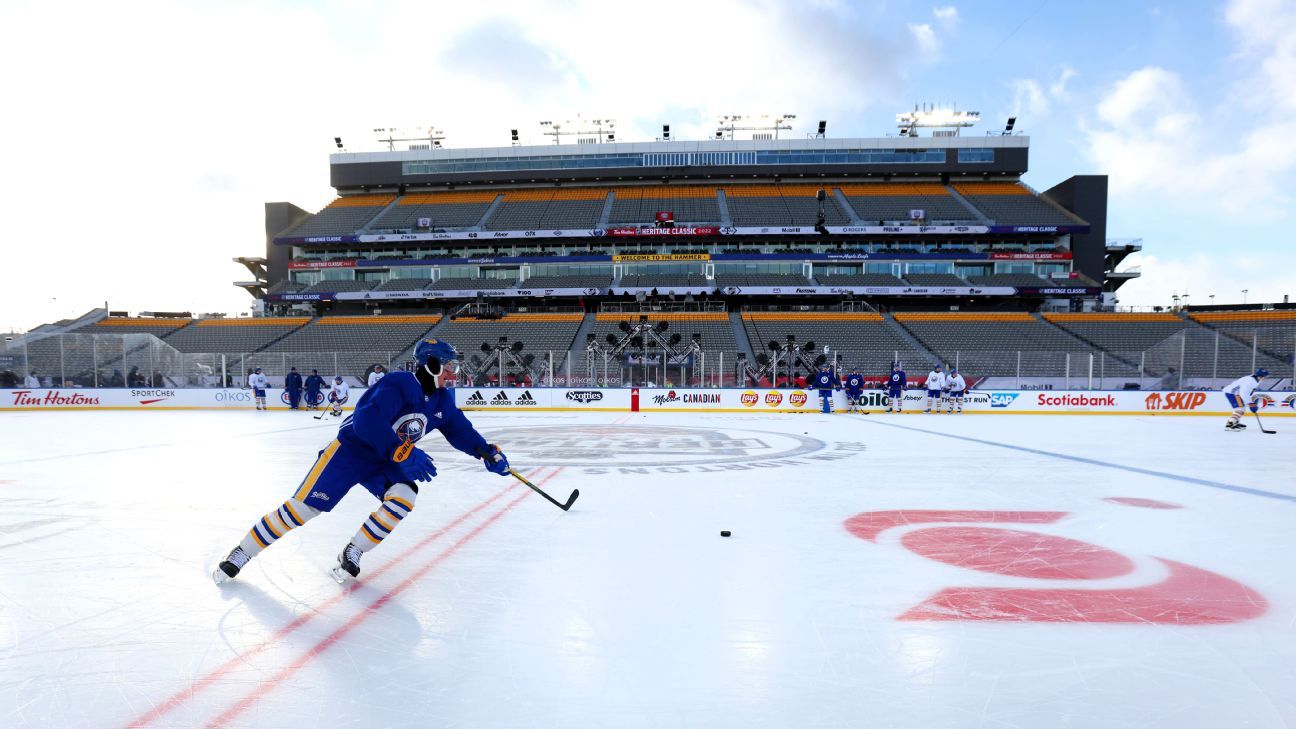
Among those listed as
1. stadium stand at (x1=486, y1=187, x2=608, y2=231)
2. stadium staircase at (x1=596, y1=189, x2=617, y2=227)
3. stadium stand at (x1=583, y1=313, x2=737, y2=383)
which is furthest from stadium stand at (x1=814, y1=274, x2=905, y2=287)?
stadium stand at (x1=486, y1=187, x2=608, y2=231)

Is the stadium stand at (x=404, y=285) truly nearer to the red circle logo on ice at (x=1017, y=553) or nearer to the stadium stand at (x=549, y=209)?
the stadium stand at (x=549, y=209)

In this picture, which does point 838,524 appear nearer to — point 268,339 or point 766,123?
point 268,339

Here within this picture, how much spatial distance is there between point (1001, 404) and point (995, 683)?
855 inches

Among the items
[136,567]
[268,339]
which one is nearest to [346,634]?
[136,567]

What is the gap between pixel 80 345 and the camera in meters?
21.7

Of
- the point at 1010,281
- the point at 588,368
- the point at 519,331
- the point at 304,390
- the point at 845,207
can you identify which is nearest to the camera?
the point at 304,390

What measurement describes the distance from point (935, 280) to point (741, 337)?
620 inches

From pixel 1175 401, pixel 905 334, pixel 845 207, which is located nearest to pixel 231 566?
pixel 1175 401

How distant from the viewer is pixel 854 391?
829 inches

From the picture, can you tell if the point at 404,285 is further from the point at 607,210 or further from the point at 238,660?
the point at 238,660

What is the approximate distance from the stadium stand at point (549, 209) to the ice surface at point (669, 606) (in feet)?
127

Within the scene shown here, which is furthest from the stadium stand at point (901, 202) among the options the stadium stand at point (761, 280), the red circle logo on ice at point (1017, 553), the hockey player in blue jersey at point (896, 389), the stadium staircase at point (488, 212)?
the red circle logo on ice at point (1017, 553)

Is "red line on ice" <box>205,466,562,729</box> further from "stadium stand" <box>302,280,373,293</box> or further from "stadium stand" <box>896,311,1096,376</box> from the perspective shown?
"stadium stand" <box>302,280,373,293</box>

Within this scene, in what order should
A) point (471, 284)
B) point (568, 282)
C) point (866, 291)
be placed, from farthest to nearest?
point (471, 284) → point (568, 282) → point (866, 291)
